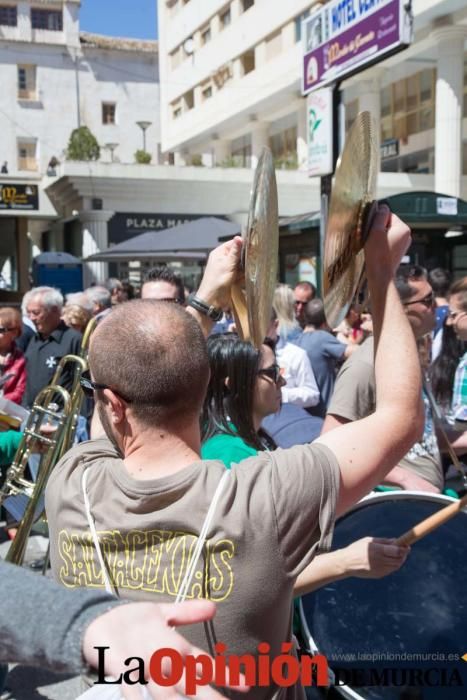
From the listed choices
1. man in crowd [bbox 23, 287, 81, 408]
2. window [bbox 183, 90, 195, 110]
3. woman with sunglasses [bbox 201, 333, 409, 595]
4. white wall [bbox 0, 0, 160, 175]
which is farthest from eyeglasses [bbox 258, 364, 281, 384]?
white wall [bbox 0, 0, 160, 175]

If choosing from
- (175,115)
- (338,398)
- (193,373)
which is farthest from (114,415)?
(175,115)

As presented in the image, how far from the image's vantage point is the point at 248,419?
7.61 feet

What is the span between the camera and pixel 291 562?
1354 millimetres

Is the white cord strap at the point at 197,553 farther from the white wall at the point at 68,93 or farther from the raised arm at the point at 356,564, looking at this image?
the white wall at the point at 68,93

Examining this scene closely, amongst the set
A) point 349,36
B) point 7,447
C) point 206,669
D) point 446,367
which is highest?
point 349,36

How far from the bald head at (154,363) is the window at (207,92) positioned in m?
31.9

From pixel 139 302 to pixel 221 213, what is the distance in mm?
19541

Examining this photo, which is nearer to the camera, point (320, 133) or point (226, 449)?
point (226, 449)

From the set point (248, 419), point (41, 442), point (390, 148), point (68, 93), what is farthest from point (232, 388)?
point (68, 93)

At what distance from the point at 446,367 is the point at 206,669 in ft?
13.9

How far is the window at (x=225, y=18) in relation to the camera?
2933cm

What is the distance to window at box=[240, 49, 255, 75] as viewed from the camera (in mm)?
28250

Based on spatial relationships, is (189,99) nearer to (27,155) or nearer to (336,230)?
(27,155)

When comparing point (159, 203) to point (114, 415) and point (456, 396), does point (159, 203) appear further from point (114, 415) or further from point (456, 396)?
point (114, 415)
